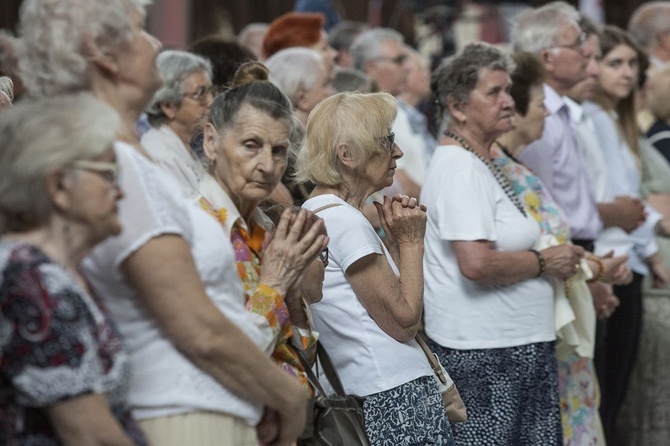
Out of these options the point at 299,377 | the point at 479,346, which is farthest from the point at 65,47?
the point at 479,346

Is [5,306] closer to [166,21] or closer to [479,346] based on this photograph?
[479,346]

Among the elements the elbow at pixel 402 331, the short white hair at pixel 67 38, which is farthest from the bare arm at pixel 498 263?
the short white hair at pixel 67 38

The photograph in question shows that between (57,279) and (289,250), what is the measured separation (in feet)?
2.76

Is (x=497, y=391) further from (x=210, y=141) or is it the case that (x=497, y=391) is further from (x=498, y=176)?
(x=210, y=141)

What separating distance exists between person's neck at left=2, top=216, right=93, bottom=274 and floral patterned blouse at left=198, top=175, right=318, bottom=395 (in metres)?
0.67

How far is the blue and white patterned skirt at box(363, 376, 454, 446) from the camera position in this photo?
3242mm

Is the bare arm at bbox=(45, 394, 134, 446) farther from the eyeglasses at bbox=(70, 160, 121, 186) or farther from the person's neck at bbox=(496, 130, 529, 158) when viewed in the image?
the person's neck at bbox=(496, 130, 529, 158)

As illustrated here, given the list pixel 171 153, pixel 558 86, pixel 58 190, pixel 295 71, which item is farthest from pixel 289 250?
pixel 558 86

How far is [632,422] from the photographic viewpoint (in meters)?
5.72

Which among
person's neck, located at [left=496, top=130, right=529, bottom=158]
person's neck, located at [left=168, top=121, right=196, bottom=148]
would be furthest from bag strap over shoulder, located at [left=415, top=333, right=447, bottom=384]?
person's neck, located at [left=496, top=130, right=529, bottom=158]

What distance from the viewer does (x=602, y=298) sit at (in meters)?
4.87

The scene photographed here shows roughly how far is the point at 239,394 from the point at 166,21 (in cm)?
1021

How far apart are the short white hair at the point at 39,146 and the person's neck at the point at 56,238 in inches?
0.6

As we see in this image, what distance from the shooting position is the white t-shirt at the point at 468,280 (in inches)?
154
